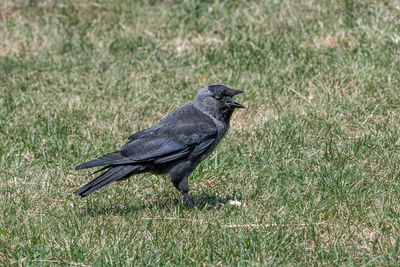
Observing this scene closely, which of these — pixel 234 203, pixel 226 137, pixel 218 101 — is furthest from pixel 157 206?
pixel 226 137

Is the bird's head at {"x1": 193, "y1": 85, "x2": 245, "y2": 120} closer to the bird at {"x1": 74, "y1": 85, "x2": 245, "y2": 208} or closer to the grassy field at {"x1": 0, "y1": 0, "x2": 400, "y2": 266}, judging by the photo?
the bird at {"x1": 74, "y1": 85, "x2": 245, "y2": 208}

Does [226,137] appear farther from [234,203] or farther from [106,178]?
[106,178]

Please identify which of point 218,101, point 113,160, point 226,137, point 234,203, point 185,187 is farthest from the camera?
point 226,137

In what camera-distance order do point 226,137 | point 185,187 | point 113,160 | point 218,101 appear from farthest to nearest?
point 226,137
point 218,101
point 185,187
point 113,160

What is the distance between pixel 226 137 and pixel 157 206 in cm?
152

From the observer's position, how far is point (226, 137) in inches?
263

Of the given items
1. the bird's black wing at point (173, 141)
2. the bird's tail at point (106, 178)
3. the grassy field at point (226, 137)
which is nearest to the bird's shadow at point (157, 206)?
the grassy field at point (226, 137)

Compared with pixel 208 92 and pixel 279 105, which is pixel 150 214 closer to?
pixel 208 92

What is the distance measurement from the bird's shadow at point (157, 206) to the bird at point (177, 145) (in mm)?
104

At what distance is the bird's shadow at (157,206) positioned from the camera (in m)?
5.30

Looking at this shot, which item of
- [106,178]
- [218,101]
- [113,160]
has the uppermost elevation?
[218,101]

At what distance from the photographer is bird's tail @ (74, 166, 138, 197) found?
5.09 meters

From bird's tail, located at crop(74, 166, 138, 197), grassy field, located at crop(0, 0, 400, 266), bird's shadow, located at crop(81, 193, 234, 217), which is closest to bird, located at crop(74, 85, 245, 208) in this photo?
bird's tail, located at crop(74, 166, 138, 197)

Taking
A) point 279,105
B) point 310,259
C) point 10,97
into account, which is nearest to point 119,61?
point 10,97
